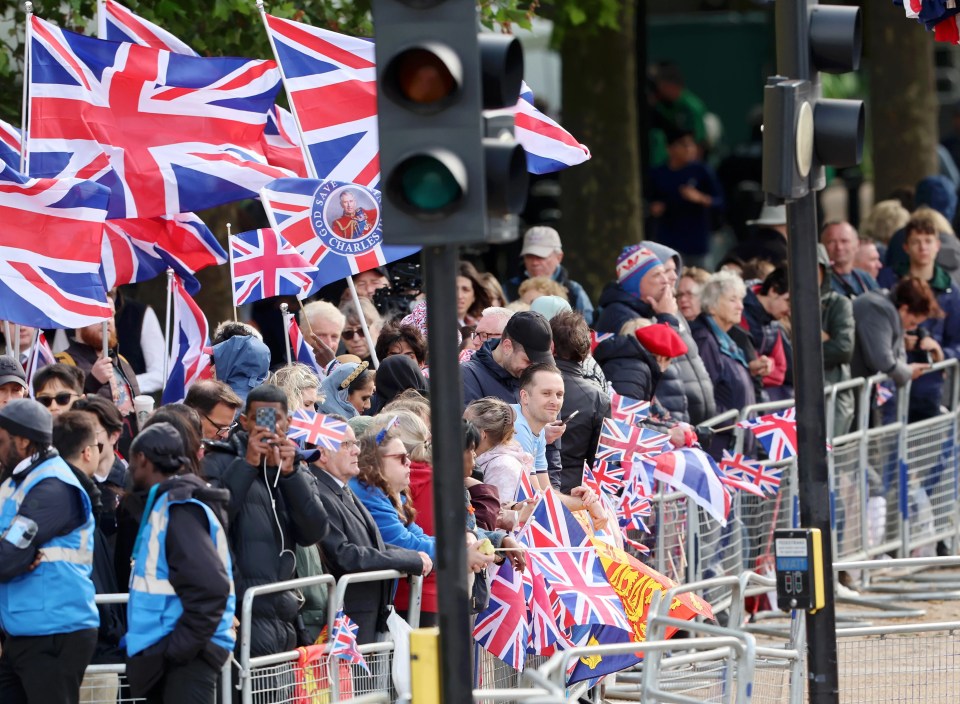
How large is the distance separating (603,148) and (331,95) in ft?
25.1

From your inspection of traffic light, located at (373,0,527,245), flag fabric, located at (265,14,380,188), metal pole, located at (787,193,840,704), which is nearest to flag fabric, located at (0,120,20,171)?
flag fabric, located at (265,14,380,188)

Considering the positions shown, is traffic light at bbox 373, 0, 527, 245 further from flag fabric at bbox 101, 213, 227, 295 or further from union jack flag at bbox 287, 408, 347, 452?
flag fabric at bbox 101, 213, 227, 295

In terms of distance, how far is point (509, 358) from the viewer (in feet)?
35.0

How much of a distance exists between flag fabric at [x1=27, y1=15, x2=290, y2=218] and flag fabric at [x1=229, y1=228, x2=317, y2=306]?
→ 0.33m

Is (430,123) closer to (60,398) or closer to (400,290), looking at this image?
(60,398)

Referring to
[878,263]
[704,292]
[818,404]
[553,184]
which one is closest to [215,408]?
[818,404]

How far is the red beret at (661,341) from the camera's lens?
12109mm

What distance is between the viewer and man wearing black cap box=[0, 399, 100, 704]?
26.2 ft

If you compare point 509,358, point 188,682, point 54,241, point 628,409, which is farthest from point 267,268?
point 188,682

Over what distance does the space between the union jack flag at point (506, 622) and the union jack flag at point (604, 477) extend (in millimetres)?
1581

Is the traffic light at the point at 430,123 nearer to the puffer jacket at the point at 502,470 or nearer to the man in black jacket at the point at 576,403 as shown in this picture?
the puffer jacket at the point at 502,470

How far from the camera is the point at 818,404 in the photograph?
27.5ft

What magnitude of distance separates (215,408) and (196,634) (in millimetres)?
1728

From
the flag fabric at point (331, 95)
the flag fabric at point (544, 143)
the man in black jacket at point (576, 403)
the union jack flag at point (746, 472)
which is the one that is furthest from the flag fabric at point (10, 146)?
the union jack flag at point (746, 472)
